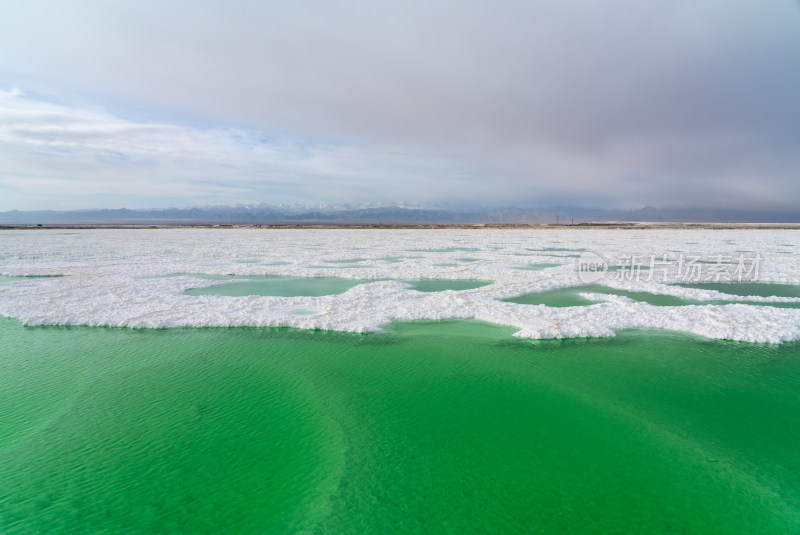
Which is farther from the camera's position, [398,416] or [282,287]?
[282,287]

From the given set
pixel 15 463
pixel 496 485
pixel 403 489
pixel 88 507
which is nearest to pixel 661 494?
pixel 496 485

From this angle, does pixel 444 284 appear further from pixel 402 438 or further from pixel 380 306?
pixel 402 438

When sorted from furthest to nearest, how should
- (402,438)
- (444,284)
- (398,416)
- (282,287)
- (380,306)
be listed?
(444,284)
(282,287)
(380,306)
(398,416)
(402,438)

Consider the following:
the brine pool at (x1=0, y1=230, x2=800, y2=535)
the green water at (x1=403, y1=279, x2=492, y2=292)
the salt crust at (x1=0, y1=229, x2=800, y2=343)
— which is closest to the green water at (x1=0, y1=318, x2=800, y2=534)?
the brine pool at (x1=0, y1=230, x2=800, y2=535)

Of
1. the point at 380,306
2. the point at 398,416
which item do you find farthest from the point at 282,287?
the point at 398,416

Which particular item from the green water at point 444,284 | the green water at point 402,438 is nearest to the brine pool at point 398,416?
the green water at point 402,438

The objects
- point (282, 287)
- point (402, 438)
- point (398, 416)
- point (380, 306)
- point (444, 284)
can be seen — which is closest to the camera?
point (402, 438)

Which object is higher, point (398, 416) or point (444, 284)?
point (444, 284)
